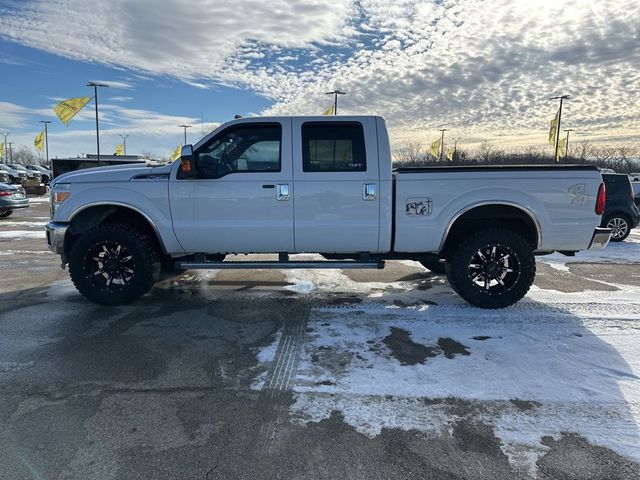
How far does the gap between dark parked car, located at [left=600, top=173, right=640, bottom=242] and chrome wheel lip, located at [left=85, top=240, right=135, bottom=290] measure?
1005 centimetres

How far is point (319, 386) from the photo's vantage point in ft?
11.1

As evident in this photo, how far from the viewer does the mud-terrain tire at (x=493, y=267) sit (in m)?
5.08

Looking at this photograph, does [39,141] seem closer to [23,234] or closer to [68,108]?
[68,108]

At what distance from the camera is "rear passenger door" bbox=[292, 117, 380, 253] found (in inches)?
197

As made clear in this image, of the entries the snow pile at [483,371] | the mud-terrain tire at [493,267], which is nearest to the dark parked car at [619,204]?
the snow pile at [483,371]

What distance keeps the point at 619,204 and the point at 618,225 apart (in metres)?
0.56

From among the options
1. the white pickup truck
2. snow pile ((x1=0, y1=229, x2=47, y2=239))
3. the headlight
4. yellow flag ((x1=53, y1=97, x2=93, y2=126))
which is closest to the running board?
the white pickup truck

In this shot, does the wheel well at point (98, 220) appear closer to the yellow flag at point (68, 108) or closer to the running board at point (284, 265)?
the running board at point (284, 265)

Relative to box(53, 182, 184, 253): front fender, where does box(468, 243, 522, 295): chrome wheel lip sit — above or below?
below

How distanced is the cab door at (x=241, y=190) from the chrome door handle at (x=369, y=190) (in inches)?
32.9

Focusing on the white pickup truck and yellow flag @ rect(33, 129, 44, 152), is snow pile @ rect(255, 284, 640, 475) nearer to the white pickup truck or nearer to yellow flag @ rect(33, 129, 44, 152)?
the white pickup truck

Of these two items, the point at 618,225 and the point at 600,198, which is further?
the point at 618,225

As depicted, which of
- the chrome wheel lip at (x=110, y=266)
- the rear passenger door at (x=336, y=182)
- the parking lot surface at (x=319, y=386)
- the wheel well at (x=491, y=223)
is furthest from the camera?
the chrome wheel lip at (x=110, y=266)

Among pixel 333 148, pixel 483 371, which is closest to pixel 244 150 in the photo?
pixel 333 148
